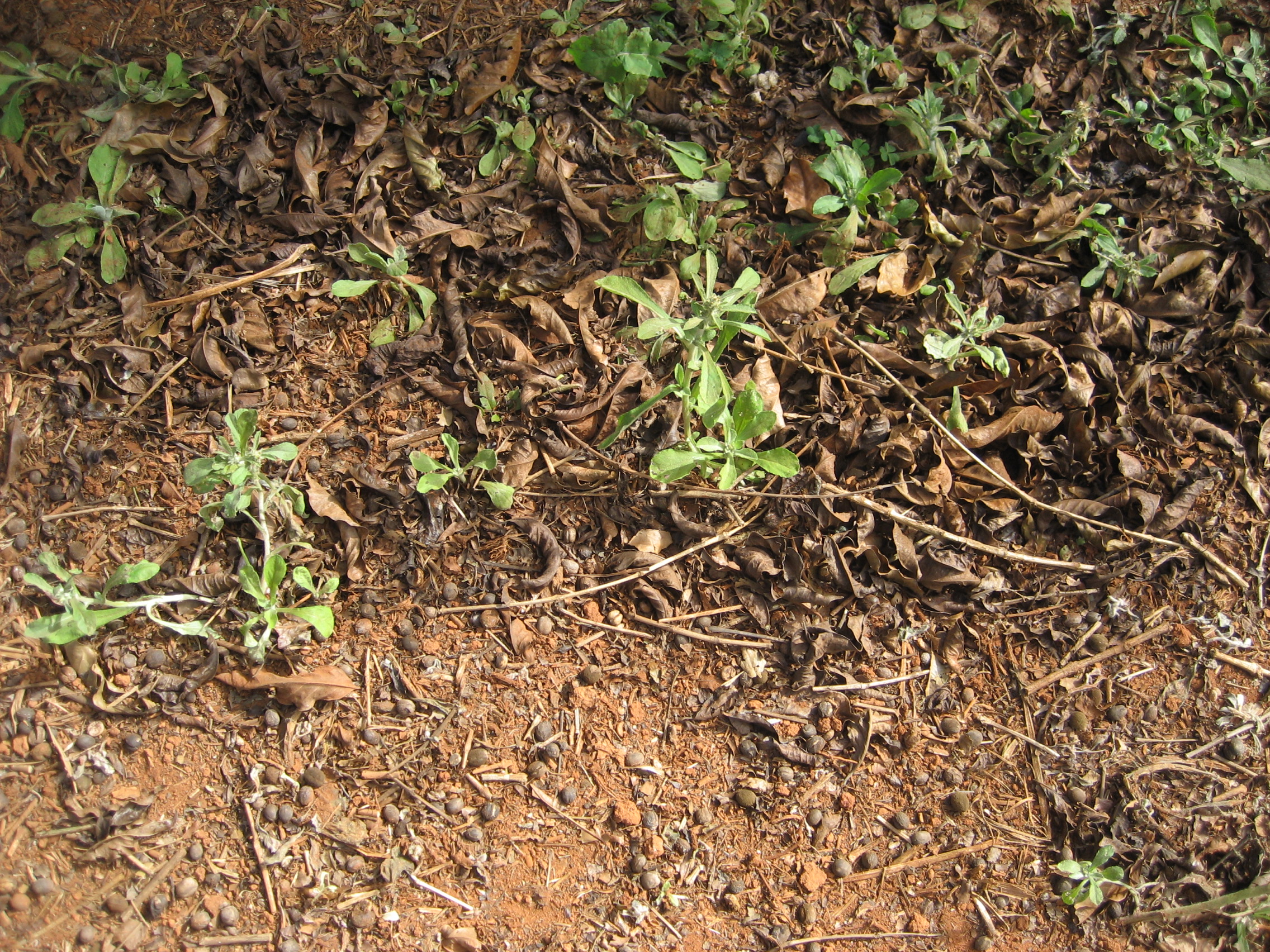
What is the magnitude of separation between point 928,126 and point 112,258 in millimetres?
2925

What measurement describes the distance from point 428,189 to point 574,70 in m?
0.73

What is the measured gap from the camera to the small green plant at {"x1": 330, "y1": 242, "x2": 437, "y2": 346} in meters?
2.74

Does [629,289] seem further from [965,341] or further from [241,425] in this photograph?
[241,425]

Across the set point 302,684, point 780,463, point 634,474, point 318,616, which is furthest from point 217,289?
point 780,463

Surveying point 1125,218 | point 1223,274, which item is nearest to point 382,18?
point 1125,218

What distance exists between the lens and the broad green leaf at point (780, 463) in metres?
2.43

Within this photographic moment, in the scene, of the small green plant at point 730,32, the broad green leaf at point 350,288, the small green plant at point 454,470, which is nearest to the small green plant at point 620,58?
the small green plant at point 730,32

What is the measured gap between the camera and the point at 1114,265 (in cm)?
284

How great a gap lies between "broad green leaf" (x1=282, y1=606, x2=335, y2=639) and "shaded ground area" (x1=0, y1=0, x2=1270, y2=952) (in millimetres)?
77

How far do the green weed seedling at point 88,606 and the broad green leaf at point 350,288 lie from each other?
3.43ft

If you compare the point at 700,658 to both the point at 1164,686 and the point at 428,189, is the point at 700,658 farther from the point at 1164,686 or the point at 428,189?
the point at 428,189

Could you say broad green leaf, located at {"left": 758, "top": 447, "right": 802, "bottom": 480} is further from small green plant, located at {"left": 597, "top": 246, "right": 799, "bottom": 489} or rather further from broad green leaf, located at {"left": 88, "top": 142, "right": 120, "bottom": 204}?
broad green leaf, located at {"left": 88, "top": 142, "right": 120, "bottom": 204}

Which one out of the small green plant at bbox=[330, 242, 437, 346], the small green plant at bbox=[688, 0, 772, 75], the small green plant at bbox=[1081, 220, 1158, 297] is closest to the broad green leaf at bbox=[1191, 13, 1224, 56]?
the small green plant at bbox=[1081, 220, 1158, 297]

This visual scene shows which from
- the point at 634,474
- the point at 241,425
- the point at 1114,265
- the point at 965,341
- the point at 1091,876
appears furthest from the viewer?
the point at 1114,265
